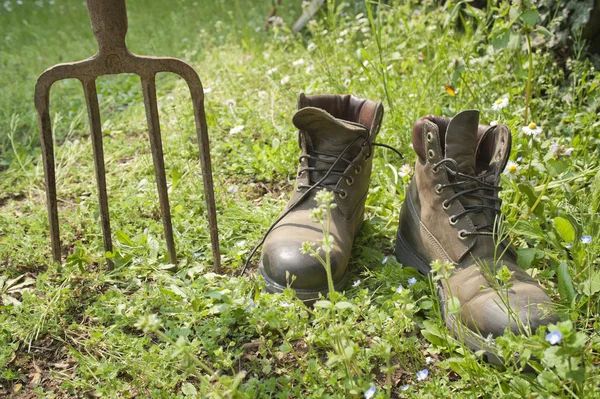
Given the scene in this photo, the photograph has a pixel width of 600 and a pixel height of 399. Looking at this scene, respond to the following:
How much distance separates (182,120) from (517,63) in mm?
1834

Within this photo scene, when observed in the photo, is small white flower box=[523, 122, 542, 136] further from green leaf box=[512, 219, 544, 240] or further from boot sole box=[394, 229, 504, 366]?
boot sole box=[394, 229, 504, 366]

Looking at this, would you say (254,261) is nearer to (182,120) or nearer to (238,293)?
(238,293)

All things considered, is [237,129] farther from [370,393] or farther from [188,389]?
[370,393]

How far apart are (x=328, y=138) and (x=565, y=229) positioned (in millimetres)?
829

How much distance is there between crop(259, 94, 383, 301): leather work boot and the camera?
1806 millimetres

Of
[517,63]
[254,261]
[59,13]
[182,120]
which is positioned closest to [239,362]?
[254,261]

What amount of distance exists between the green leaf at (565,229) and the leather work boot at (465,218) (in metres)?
0.16

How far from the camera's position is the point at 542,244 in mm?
1821

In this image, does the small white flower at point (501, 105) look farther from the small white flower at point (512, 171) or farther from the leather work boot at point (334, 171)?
the leather work boot at point (334, 171)

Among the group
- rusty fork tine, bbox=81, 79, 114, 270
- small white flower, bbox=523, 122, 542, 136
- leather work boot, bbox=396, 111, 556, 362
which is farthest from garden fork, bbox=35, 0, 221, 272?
small white flower, bbox=523, 122, 542, 136

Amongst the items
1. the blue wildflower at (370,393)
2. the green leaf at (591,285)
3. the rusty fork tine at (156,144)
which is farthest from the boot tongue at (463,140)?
the rusty fork tine at (156,144)

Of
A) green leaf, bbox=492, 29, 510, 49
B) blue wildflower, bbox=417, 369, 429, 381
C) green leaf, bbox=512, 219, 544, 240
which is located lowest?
blue wildflower, bbox=417, 369, 429, 381

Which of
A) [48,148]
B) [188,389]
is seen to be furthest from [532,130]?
[48,148]

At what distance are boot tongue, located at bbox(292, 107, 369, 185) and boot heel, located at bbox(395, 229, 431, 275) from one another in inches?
12.6
